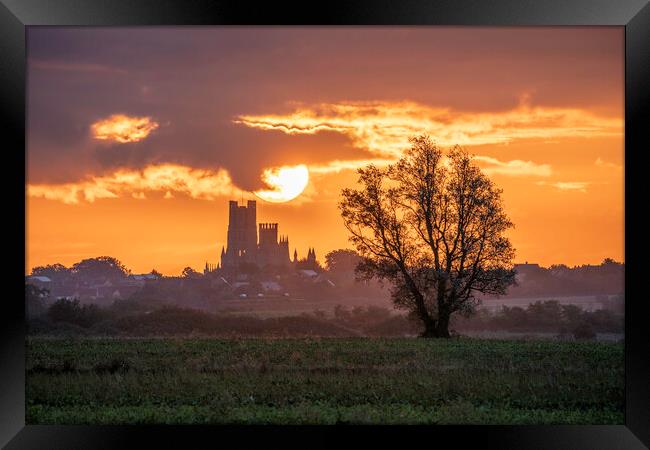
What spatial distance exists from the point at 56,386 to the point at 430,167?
15.3 metres

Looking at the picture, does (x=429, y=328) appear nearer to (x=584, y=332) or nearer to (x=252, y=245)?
(x=584, y=332)

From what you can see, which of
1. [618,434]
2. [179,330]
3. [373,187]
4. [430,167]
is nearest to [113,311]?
[179,330]

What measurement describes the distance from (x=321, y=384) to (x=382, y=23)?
8389 millimetres

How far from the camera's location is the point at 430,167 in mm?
Result: 28625

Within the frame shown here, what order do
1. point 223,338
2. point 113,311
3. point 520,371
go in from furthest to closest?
point 113,311 → point 223,338 → point 520,371

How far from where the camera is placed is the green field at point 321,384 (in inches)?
640

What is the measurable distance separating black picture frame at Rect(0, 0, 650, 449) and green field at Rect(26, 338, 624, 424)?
1.83 metres

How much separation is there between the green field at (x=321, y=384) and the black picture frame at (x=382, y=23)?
183 centimetres

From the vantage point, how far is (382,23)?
14453mm

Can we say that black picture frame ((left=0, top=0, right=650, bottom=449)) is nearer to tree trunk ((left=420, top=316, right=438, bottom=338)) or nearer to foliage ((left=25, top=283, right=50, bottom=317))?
foliage ((left=25, top=283, right=50, bottom=317))

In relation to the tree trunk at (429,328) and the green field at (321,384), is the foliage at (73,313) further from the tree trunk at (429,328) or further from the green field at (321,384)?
the tree trunk at (429,328)

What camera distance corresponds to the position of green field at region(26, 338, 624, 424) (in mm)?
16250

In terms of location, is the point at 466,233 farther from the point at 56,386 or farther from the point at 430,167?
the point at 56,386

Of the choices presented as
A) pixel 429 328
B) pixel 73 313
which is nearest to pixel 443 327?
pixel 429 328
